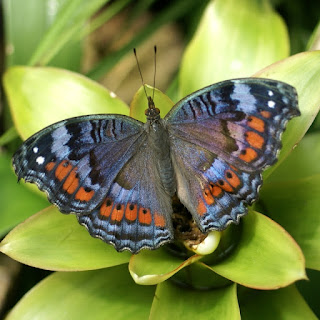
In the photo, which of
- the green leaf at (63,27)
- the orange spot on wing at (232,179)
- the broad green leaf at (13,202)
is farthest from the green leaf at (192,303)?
the green leaf at (63,27)

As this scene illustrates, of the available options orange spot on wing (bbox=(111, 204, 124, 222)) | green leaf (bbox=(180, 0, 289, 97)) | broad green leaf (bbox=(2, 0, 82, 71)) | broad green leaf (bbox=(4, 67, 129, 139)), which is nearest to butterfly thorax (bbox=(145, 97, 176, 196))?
orange spot on wing (bbox=(111, 204, 124, 222))

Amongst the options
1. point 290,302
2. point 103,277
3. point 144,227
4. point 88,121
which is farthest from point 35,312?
point 290,302

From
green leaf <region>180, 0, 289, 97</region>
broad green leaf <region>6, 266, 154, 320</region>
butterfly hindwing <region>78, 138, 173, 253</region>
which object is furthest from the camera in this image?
green leaf <region>180, 0, 289, 97</region>

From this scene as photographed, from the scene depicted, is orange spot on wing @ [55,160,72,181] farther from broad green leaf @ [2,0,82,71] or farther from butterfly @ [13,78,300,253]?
broad green leaf @ [2,0,82,71]

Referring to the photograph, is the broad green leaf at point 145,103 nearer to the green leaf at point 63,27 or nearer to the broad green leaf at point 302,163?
the broad green leaf at point 302,163

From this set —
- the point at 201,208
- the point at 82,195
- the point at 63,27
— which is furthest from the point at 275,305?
the point at 63,27

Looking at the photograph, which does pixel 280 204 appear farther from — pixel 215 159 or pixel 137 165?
pixel 137 165

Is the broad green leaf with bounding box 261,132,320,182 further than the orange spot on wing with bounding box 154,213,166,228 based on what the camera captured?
Yes
